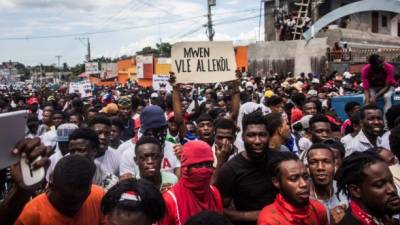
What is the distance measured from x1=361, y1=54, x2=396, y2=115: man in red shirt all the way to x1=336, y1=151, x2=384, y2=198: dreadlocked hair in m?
5.05

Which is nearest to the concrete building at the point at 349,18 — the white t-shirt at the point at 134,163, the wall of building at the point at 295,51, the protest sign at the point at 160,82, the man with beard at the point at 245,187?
the wall of building at the point at 295,51

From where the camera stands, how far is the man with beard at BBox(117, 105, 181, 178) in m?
4.66

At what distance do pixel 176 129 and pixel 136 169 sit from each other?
2.30 meters

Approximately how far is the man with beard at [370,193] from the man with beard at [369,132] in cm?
245

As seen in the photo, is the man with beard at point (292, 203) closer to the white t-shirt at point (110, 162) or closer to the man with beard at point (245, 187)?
the man with beard at point (245, 187)

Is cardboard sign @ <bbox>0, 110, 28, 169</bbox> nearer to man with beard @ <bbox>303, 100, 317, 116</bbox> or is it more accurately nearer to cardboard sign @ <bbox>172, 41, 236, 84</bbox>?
cardboard sign @ <bbox>172, 41, 236, 84</bbox>

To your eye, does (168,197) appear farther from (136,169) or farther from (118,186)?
(136,169)

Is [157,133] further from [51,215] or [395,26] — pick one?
[395,26]

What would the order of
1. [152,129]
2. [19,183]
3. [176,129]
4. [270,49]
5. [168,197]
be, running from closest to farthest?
[19,183] → [168,197] → [152,129] → [176,129] → [270,49]

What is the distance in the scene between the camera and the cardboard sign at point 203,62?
697cm

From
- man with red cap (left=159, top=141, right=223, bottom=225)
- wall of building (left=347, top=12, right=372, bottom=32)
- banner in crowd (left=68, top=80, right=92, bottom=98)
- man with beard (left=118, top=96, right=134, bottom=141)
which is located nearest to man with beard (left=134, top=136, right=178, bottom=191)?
man with red cap (left=159, top=141, right=223, bottom=225)

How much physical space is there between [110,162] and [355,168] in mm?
2701

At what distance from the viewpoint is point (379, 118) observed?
5.36 metres

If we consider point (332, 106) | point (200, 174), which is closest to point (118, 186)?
point (200, 174)
